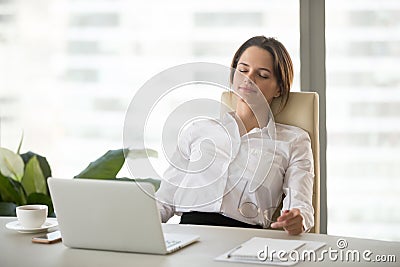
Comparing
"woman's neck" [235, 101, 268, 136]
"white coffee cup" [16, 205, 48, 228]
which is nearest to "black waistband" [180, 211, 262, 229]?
"woman's neck" [235, 101, 268, 136]

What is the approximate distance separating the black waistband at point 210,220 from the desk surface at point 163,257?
429 millimetres

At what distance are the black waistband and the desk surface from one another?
43 centimetres

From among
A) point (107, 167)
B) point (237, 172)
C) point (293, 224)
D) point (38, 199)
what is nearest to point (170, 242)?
point (293, 224)

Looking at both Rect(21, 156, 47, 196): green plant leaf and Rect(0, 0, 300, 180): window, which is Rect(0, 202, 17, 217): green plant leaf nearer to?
Rect(21, 156, 47, 196): green plant leaf

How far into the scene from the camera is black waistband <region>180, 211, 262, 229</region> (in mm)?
2525

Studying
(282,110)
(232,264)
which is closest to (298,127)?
(282,110)

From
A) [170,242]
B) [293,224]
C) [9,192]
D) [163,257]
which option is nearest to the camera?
[163,257]

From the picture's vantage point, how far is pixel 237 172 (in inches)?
104

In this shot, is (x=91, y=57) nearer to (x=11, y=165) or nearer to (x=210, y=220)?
(x=11, y=165)

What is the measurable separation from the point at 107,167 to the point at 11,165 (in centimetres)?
45

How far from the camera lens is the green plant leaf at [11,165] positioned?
3.35m

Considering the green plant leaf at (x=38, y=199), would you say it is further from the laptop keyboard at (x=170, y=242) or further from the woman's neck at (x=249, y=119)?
the laptop keyboard at (x=170, y=242)

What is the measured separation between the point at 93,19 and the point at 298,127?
146 centimetres

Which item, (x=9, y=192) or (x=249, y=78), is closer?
(x=249, y=78)
